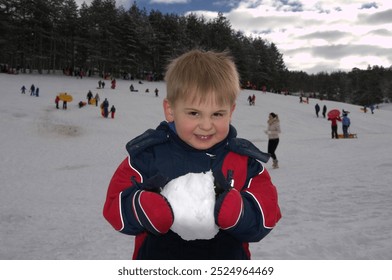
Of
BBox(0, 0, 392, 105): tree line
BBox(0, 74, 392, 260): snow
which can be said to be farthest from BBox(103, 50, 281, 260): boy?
BBox(0, 0, 392, 105): tree line

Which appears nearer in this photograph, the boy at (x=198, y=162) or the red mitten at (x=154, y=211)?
the red mitten at (x=154, y=211)

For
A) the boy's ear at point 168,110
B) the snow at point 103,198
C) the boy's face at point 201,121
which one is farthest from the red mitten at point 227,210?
the snow at point 103,198

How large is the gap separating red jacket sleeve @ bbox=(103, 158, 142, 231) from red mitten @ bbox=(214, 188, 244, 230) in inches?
17.1

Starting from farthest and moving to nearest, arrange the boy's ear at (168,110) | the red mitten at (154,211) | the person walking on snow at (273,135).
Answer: the person walking on snow at (273,135) → the boy's ear at (168,110) → the red mitten at (154,211)

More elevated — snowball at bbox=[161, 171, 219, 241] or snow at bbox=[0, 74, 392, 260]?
snowball at bbox=[161, 171, 219, 241]

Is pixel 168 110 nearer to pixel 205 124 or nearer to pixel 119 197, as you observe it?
pixel 205 124

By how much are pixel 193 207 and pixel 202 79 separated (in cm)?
67

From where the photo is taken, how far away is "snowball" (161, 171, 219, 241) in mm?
1530

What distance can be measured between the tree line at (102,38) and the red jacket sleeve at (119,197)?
51899 mm

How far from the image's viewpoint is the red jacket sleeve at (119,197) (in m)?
1.67

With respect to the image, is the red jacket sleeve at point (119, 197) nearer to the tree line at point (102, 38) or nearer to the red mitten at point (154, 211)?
the red mitten at point (154, 211)

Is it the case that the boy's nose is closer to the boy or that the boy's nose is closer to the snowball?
the boy

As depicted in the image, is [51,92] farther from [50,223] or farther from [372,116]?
[372,116]

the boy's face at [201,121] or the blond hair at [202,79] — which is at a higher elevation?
the blond hair at [202,79]
